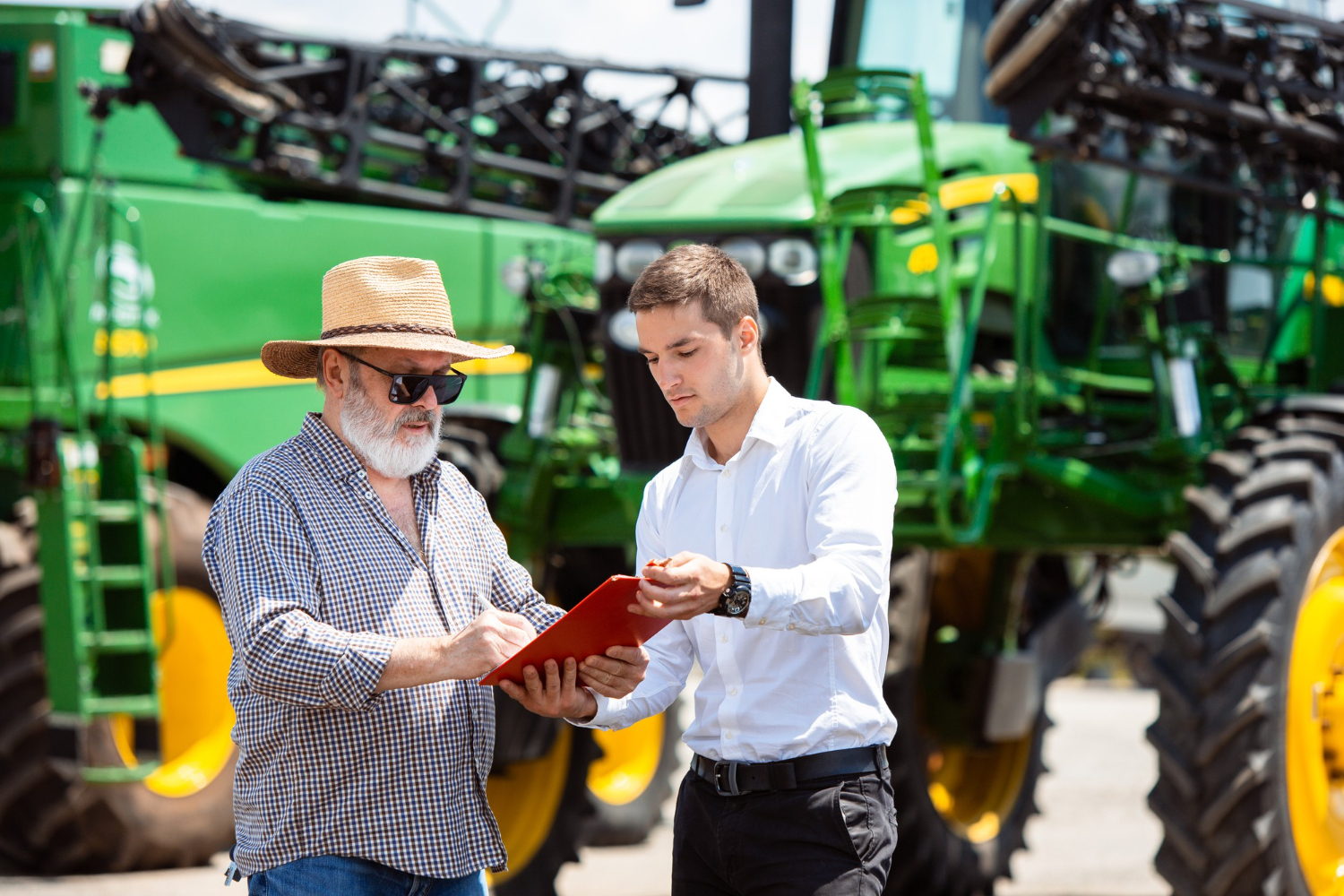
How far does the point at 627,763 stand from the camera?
852cm

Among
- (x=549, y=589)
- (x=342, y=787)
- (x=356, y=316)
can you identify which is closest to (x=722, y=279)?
(x=356, y=316)

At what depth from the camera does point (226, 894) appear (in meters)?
7.29

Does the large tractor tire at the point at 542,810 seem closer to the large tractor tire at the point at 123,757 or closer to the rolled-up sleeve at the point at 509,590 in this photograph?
the large tractor tire at the point at 123,757

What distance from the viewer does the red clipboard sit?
106 inches

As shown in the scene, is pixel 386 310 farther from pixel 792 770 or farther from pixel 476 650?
pixel 792 770

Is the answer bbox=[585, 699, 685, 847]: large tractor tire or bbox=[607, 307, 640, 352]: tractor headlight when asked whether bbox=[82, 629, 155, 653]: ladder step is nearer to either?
bbox=[585, 699, 685, 847]: large tractor tire

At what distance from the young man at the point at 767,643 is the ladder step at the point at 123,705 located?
4489 millimetres

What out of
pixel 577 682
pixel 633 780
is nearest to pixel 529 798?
pixel 633 780

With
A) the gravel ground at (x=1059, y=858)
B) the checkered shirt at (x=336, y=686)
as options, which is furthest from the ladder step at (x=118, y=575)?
the checkered shirt at (x=336, y=686)

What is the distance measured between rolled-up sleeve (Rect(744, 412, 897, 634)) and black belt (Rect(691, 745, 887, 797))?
25 centimetres

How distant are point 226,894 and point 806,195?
3.90 meters

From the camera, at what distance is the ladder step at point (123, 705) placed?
691cm

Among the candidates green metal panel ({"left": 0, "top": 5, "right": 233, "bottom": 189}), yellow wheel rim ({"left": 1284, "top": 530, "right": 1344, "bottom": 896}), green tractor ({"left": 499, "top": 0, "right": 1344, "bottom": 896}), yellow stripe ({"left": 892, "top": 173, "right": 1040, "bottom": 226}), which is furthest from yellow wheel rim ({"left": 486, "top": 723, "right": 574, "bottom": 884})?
green metal panel ({"left": 0, "top": 5, "right": 233, "bottom": 189})

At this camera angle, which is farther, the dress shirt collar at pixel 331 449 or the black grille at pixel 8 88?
the black grille at pixel 8 88
